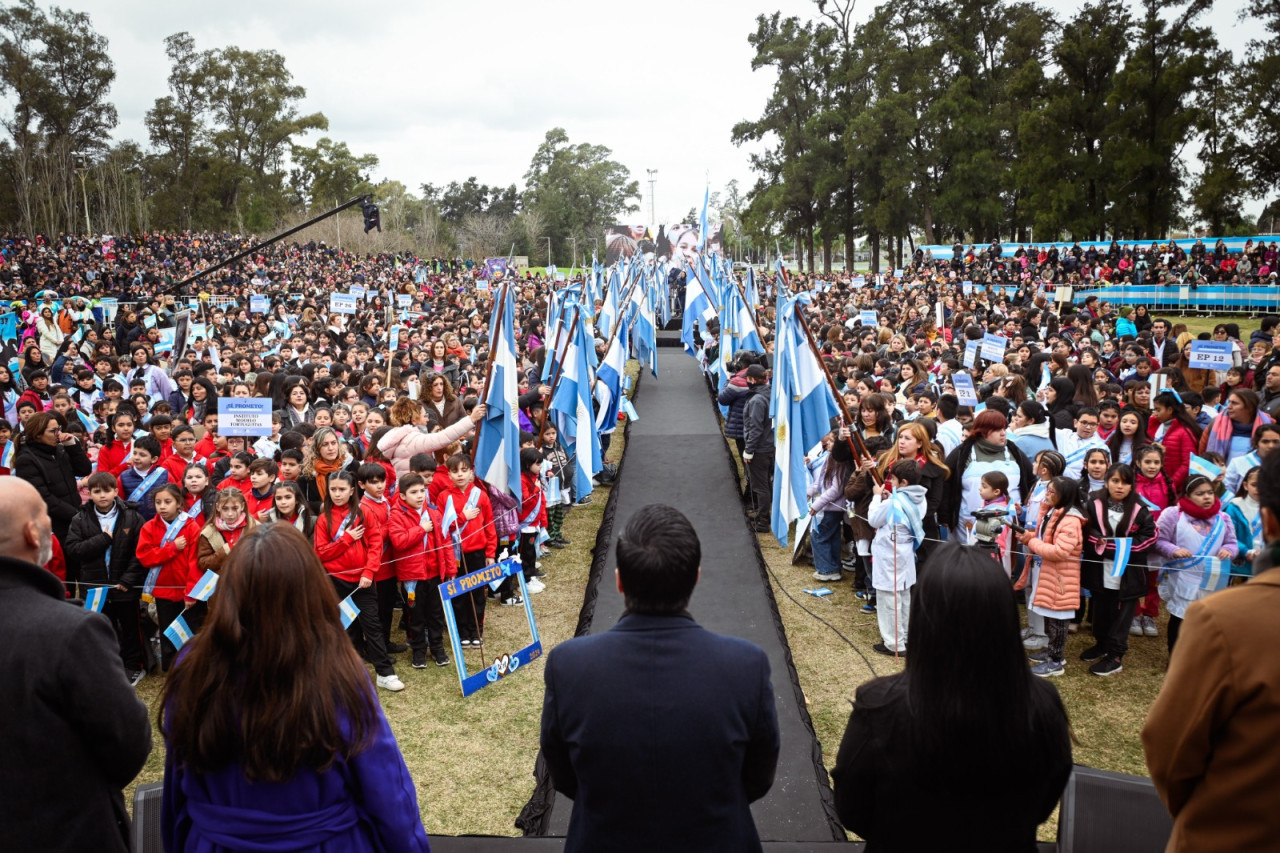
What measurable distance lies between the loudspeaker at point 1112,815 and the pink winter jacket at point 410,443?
5.57m

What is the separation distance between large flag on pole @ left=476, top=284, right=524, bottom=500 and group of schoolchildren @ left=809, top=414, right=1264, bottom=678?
2980 mm

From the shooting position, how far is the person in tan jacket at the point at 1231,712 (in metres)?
1.86

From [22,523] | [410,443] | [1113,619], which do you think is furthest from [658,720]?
[410,443]

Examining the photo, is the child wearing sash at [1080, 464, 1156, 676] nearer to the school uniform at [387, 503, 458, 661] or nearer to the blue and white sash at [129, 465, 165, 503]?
the school uniform at [387, 503, 458, 661]

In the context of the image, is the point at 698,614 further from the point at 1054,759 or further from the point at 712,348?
the point at 712,348

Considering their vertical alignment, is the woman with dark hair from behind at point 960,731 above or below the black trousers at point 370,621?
above

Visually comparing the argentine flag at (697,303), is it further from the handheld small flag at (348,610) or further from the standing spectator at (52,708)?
the standing spectator at (52,708)

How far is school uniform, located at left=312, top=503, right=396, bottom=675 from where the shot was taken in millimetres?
6168

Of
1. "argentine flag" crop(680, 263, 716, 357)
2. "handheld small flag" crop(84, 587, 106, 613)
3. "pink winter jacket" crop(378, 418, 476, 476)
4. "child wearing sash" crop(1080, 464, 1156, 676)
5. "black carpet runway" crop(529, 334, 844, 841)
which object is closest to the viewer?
"black carpet runway" crop(529, 334, 844, 841)

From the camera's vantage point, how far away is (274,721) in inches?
83.5

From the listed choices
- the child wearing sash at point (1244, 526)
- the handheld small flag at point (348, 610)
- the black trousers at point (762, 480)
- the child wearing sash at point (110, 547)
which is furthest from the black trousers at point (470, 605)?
the child wearing sash at point (1244, 526)

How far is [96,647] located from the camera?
7.76ft

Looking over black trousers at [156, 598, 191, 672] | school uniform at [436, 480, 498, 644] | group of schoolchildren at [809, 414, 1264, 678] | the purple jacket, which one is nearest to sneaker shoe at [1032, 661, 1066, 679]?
group of schoolchildren at [809, 414, 1264, 678]

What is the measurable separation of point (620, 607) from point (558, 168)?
9214 centimetres
